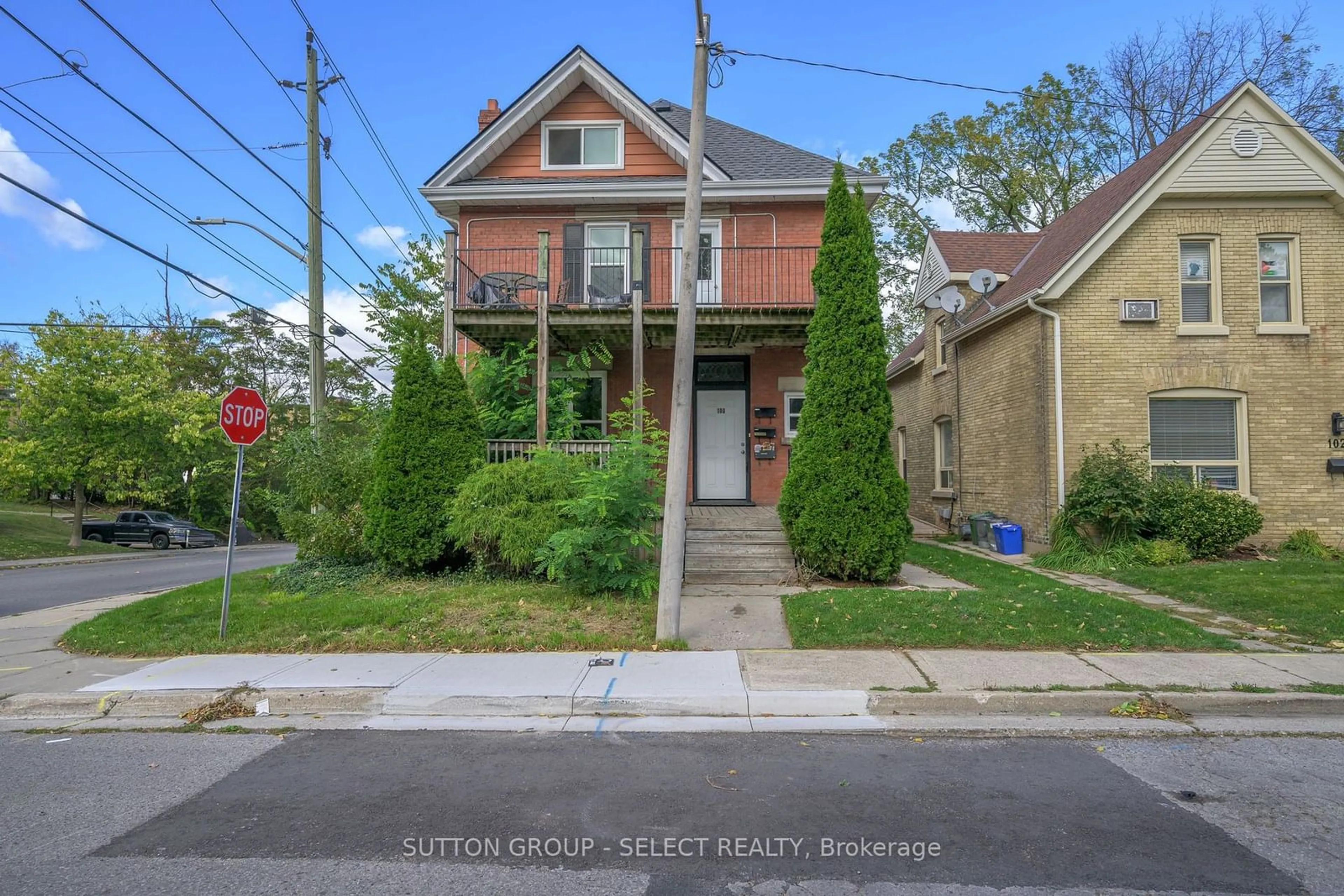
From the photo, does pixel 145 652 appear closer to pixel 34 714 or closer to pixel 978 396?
pixel 34 714

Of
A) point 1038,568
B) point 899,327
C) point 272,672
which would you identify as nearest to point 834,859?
point 272,672

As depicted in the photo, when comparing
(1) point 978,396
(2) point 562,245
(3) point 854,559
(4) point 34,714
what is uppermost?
(2) point 562,245

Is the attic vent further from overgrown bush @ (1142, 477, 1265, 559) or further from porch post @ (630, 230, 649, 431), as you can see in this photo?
porch post @ (630, 230, 649, 431)

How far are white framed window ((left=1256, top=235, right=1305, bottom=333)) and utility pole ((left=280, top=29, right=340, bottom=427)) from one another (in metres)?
16.4

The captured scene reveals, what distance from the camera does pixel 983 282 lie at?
1543 cm

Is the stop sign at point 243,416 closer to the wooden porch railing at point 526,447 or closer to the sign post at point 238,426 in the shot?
the sign post at point 238,426

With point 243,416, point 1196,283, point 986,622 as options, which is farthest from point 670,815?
point 1196,283

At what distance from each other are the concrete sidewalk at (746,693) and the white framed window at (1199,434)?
6.97 meters

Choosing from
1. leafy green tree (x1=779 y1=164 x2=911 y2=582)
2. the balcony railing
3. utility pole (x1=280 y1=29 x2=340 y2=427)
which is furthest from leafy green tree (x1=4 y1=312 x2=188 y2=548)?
leafy green tree (x1=779 y1=164 x2=911 y2=582)

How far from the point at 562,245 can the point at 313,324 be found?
186 inches

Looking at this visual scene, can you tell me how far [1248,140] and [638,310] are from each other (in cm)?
1077

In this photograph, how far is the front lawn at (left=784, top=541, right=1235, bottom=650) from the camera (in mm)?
7082

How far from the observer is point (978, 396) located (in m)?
15.9

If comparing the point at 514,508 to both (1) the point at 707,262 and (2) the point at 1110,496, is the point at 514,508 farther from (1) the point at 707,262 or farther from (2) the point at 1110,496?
(2) the point at 1110,496
